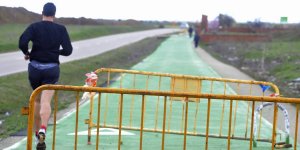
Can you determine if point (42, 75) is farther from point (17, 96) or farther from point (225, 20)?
point (225, 20)

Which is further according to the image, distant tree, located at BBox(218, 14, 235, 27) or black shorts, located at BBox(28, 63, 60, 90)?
distant tree, located at BBox(218, 14, 235, 27)

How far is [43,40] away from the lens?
7957mm

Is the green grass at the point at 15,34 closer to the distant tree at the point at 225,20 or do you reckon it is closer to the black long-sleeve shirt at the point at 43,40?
the black long-sleeve shirt at the point at 43,40

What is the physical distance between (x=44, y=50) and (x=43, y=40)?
124 mm

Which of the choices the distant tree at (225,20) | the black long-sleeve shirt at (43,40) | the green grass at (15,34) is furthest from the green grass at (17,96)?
the distant tree at (225,20)

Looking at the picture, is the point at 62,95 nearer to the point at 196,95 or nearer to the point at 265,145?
the point at 265,145

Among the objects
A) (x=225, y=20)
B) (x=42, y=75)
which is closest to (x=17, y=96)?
(x=42, y=75)

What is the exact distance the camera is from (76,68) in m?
26.5

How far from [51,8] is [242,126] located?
17.7 ft

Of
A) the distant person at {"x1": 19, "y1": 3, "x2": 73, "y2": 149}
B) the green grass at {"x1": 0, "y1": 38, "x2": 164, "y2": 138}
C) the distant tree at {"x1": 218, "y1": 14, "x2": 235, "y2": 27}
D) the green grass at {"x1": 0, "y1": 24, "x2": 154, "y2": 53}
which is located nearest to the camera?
the distant person at {"x1": 19, "y1": 3, "x2": 73, "y2": 149}

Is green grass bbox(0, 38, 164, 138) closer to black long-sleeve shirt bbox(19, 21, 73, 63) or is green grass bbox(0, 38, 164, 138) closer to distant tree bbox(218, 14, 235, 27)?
black long-sleeve shirt bbox(19, 21, 73, 63)

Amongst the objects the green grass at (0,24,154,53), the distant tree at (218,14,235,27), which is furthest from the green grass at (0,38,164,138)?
the distant tree at (218,14,235,27)

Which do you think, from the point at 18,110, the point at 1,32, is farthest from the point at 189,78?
the point at 1,32

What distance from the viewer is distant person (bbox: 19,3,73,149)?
7887 mm
